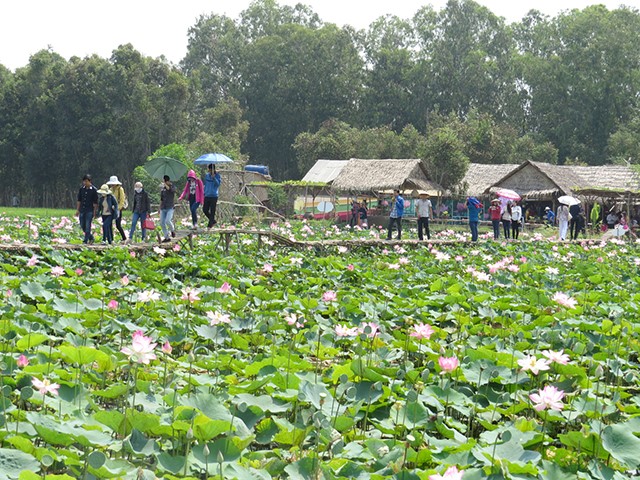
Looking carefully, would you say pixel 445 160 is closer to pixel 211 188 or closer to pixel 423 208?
pixel 423 208

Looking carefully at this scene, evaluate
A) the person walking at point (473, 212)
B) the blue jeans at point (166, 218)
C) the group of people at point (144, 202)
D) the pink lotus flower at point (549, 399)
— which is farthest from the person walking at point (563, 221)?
the pink lotus flower at point (549, 399)

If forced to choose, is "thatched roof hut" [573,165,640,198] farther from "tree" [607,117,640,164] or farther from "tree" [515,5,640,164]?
"tree" [515,5,640,164]

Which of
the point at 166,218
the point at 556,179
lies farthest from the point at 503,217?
the point at 556,179

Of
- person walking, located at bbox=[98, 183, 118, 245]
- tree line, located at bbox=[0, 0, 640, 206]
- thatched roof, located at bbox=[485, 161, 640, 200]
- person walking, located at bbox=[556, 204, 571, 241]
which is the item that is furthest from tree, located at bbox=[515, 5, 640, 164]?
person walking, located at bbox=[98, 183, 118, 245]

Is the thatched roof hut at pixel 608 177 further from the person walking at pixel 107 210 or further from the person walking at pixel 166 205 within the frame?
the person walking at pixel 107 210

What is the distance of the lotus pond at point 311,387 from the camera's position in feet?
9.29

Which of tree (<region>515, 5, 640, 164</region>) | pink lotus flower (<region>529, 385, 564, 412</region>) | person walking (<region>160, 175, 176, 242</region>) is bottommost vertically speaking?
pink lotus flower (<region>529, 385, 564, 412</region>)

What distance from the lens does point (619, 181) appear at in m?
37.3

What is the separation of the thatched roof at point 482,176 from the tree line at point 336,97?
2.61m

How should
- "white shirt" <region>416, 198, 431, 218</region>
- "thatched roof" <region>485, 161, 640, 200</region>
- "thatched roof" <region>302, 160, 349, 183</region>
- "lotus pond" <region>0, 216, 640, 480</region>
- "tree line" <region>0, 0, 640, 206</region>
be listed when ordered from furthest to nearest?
"tree line" <region>0, 0, 640, 206</region>, "thatched roof" <region>302, 160, 349, 183</region>, "thatched roof" <region>485, 161, 640, 200</region>, "white shirt" <region>416, 198, 431, 218</region>, "lotus pond" <region>0, 216, 640, 480</region>

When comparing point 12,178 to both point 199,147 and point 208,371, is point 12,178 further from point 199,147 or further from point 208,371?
point 208,371

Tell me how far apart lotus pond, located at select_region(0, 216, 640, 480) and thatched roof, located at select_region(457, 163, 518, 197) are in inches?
1233

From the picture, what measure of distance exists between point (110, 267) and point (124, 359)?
5.79 m

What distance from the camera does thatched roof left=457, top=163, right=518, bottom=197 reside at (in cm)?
3850
